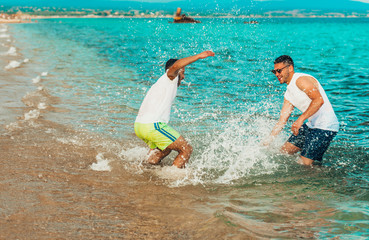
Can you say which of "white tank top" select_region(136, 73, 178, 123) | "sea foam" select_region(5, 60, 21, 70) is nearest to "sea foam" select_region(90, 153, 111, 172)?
"white tank top" select_region(136, 73, 178, 123)

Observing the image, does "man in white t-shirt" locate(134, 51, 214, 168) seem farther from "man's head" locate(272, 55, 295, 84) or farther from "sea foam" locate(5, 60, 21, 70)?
"sea foam" locate(5, 60, 21, 70)

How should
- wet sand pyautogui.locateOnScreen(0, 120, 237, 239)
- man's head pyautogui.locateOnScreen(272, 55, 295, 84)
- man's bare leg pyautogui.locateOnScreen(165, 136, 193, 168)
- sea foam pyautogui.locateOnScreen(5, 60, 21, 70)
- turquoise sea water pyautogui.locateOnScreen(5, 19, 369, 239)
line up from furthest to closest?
sea foam pyautogui.locateOnScreen(5, 60, 21, 70)
man's head pyautogui.locateOnScreen(272, 55, 295, 84)
man's bare leg pyautogui.locateOnScreen(165, 136, 193, 168)
turquoise sea water pyautogui.locateOnScreen(5, 19, 369, 239)
wet sand pyautogui.locateOnScreen(0, 120, 237, 239)

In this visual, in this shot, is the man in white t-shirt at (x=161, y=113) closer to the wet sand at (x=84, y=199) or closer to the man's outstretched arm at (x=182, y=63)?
the man's outstretched arm at (x=182, y=63)

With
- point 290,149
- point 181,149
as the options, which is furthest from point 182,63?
point 290,149

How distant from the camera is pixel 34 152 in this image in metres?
7.33

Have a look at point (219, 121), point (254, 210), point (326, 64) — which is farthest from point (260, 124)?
point (326, 64)

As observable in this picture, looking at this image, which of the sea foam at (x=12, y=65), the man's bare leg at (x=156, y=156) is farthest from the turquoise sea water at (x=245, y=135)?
the sea foam at (x=12, y=65)

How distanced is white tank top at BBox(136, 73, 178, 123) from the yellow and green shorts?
0.26 feet

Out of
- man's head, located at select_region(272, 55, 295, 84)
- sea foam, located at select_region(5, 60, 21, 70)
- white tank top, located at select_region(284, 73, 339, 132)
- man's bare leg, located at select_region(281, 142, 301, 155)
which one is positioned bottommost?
sea foam, located at select_region(5, 60, 21, 70)

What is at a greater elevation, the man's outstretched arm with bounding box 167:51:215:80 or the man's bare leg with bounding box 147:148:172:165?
the man's outstretched arm with bounding box 167:51:215:80

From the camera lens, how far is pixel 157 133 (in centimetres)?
611

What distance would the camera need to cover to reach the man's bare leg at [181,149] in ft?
20.5

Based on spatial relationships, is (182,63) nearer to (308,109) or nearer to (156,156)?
(156,156)

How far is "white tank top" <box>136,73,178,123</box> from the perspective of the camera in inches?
237
